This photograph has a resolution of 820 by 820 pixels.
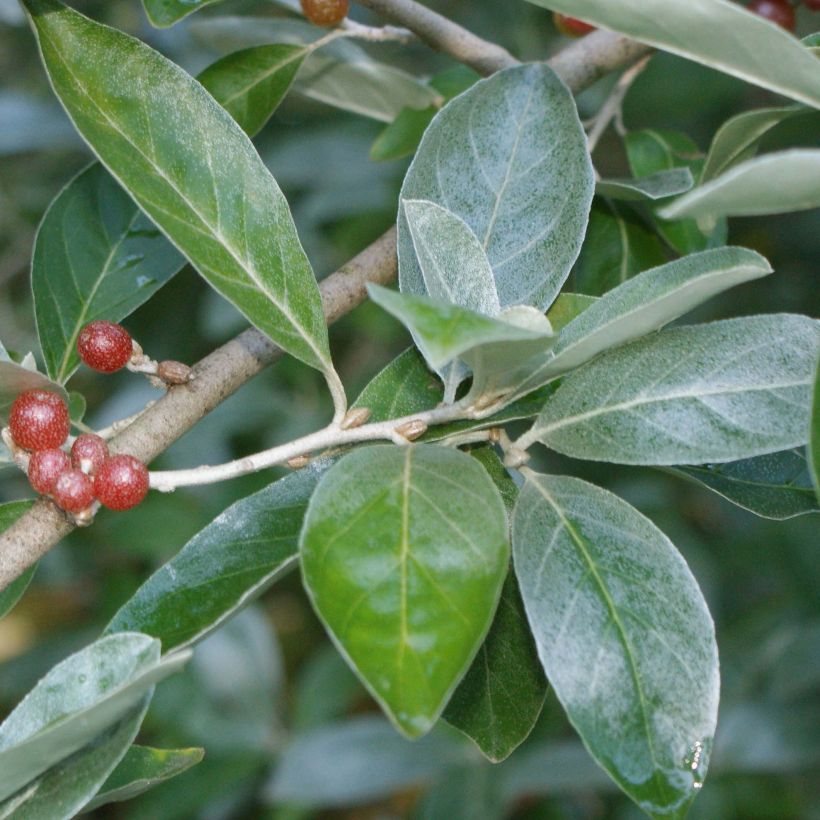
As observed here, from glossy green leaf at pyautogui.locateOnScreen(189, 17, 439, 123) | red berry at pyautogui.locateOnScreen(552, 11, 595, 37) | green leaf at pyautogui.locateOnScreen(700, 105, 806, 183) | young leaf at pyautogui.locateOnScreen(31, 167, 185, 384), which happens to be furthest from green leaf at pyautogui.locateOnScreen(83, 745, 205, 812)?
red berry at pyautogui.locateOnScreen(552, 11, 595, 37)

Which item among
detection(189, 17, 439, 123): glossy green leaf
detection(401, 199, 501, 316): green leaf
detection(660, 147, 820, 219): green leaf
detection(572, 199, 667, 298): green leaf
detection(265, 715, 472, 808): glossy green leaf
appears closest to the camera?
detection(660, 147, 820, 219): green leaf

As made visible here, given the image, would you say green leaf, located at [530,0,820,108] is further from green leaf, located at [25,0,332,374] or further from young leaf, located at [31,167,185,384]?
young leaf, located at [31,167,185,384]

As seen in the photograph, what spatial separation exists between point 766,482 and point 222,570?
45 centimetres

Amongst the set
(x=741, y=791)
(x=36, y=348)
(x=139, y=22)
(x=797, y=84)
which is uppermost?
(x=797, y=84)

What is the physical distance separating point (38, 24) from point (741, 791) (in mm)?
1892

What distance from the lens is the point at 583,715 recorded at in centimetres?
70

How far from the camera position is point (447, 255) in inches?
30.3

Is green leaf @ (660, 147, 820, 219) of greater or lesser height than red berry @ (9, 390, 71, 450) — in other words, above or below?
above

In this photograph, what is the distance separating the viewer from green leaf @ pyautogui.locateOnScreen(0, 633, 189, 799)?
61 cm

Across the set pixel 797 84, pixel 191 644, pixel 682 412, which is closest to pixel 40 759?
pixel 191 644

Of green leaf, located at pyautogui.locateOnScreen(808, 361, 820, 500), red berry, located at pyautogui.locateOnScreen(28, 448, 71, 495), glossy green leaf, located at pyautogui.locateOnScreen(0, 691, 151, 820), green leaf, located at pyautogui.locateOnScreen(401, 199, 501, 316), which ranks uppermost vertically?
green leaf, located at pyautogui.locateOnScreen(401, 199, 501, 316)

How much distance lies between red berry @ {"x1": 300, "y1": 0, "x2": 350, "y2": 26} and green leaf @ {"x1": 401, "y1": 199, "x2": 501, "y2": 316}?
447mm

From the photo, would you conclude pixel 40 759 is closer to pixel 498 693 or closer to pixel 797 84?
pixel 498 693

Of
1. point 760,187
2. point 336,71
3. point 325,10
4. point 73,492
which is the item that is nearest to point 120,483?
point 73,492
